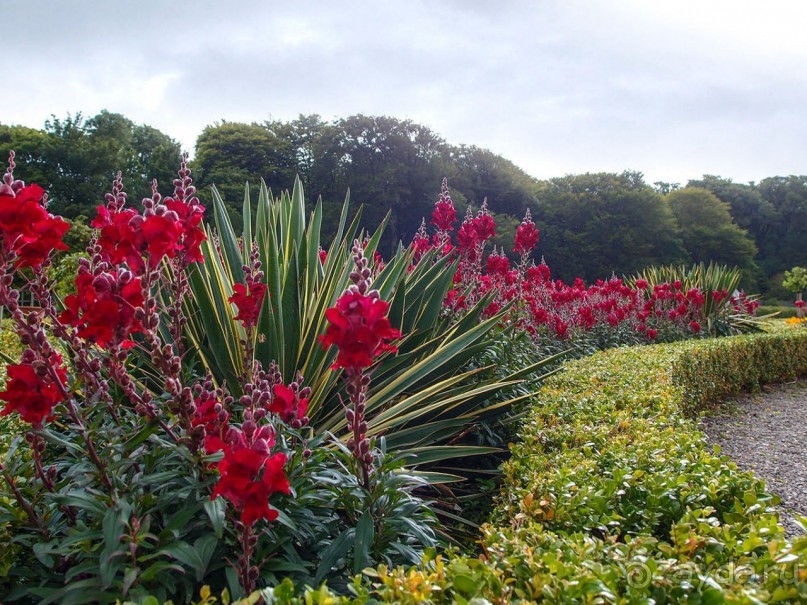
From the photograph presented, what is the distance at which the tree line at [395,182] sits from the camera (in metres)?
25.9

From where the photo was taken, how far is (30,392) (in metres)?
1.55

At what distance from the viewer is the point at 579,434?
110 inches

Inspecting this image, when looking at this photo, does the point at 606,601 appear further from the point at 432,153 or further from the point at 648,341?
the point at 432,153

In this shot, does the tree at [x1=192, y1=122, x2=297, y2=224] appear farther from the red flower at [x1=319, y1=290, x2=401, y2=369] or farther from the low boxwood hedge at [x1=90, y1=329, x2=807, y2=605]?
the red flower at [x1=319, y1=290, x2=401, y2=369]

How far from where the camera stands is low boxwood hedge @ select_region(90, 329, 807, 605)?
125 cm

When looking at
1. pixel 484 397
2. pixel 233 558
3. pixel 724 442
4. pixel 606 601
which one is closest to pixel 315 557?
pixel 233 558

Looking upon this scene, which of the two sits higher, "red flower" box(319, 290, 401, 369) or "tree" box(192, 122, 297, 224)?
"tree" box(192, 122, 297, 224)

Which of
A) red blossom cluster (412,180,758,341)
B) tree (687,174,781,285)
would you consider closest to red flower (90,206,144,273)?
red blossom cluster (412,180,758,341)

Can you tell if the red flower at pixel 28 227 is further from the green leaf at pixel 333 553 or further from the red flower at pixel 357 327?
the green leaf at pixel 333 553

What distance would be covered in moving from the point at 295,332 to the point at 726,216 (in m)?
37.2

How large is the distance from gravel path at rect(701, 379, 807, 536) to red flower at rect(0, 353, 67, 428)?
326cm

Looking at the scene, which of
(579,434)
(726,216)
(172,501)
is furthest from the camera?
(726,216)

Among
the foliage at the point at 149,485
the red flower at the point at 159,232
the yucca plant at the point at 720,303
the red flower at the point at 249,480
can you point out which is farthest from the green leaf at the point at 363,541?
the yucca plant at the point at 720,303

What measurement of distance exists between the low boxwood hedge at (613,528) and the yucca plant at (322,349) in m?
0.39
